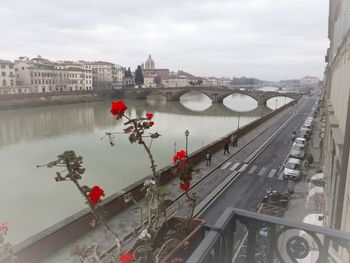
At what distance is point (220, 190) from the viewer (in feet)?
48.0

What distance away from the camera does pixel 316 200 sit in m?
10.7

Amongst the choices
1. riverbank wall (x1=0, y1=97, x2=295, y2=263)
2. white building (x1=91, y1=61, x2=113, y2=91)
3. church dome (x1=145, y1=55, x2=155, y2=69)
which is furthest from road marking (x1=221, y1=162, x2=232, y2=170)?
church dome (x1=145, y1=55, x2=155, y2=69)

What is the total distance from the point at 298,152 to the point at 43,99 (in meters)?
49.8

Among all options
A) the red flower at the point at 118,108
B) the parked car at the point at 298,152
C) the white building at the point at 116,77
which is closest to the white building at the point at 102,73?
the white building at the point at 116,77

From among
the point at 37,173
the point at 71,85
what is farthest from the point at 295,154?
the point at 71,85

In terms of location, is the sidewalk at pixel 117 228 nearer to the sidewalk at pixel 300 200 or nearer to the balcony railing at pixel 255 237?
the balcony railing at pixel 255 237

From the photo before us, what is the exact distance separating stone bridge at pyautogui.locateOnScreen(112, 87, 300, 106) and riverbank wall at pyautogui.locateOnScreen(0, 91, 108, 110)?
995cm

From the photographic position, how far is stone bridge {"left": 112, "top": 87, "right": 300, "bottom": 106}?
67850 millimetres

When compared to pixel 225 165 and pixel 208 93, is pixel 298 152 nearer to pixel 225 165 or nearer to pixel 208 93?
pixel 225 165

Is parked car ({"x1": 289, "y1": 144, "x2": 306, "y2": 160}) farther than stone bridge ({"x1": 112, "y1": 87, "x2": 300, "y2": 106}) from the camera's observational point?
No

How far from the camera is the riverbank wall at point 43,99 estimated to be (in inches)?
1929

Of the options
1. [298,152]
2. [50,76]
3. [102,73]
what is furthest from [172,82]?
[298,152]

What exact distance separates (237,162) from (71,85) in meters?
73.0

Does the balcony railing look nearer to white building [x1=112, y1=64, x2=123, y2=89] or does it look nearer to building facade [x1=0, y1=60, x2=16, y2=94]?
→ building facade [x1=0, y1=60, x2=16, y2=94]
